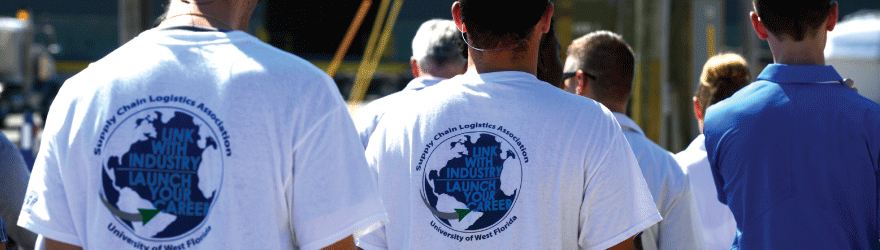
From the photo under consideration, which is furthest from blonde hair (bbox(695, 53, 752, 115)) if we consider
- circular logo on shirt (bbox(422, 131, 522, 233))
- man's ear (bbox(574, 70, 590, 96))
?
circular logo on shirt (bbox(422, 131, 522, 233))

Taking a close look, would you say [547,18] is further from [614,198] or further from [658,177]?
[658,177]

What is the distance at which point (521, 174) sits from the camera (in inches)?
70.9

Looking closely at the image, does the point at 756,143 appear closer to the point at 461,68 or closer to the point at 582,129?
the point at 582,129

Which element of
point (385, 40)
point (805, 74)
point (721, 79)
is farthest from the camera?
point (385, 40)

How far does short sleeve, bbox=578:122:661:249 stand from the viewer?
177 centimetres

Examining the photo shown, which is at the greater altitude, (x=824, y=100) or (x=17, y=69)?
(x=824, y=100)

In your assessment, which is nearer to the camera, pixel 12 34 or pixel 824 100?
pixel 824 100

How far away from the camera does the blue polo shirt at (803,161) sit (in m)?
1.91

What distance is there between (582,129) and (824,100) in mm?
647

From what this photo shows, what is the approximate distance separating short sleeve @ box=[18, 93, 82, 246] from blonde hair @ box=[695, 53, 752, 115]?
243 cm

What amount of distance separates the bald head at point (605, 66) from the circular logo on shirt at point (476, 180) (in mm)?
1036

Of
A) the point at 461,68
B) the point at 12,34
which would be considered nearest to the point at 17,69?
the point at 12,34

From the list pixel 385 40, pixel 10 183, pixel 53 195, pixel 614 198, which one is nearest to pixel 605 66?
pixel 614 198

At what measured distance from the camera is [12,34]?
16016mm
